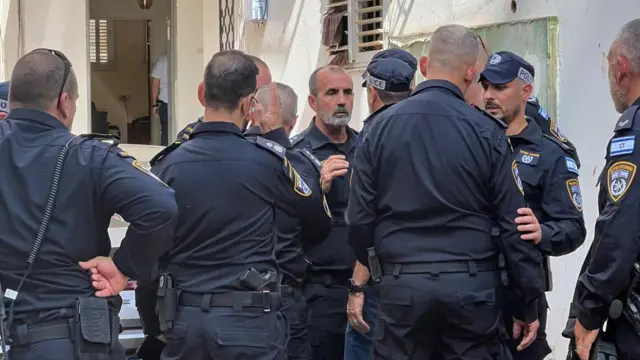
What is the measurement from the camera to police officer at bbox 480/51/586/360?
168 inches

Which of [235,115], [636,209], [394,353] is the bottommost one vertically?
[394,353]

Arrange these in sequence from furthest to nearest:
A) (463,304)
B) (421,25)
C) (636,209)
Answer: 1. (421,25)
2. (463,304)
3. (636,209)

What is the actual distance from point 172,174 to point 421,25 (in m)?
3.97

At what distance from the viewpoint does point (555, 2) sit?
20.1 feet

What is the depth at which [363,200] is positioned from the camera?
13.4 ft

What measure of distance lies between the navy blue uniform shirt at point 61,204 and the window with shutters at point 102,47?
9419mm

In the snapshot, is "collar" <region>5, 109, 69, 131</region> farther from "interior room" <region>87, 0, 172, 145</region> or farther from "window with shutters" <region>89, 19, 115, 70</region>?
"window with shutters" <region>89, 19, 115, 70</region>

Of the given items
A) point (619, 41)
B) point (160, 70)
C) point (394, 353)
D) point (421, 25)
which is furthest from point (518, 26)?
point (160, 70)

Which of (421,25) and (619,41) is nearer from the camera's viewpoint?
(619,41)

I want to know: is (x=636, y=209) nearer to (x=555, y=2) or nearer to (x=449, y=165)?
(x=449, y=165)

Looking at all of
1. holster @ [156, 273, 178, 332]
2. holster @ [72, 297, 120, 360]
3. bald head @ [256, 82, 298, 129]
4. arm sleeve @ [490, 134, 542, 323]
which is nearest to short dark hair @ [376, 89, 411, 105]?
bald head @ [256, 82, 298, 129]

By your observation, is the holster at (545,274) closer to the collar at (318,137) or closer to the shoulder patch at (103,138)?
the collar at (318,137)

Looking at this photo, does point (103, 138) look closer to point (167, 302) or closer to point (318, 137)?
point (167, 302)

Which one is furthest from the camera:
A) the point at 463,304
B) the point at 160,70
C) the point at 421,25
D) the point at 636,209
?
the point at 160,70
